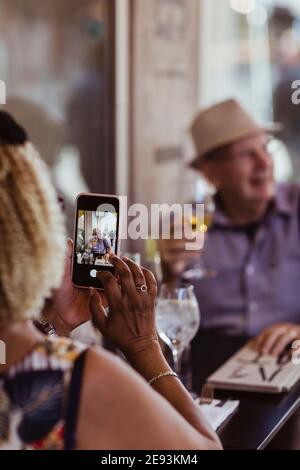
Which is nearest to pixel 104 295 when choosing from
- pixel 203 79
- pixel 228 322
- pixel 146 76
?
pixel 228 322

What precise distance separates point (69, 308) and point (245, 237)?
1.60 meters

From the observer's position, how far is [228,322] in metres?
2.96

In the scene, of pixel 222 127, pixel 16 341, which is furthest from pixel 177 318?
pixel 222 127

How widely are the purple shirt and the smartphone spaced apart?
4.64ft

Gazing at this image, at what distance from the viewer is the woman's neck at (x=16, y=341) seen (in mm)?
1104

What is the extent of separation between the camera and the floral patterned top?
1073 millimetres

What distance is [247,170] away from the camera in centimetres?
305

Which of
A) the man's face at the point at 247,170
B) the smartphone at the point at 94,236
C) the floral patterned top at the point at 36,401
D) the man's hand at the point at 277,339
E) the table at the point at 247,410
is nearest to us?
the floral patterned top at the point at 36,401

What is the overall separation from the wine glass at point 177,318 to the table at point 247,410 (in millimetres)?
126

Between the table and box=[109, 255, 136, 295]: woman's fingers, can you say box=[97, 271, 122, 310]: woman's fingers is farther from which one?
the table

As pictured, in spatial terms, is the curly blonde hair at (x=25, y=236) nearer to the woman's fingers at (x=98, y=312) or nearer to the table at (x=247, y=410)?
the woman's fingers at (x=98, y=312)

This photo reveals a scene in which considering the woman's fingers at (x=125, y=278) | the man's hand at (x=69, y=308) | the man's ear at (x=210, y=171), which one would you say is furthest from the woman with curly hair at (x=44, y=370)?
the man's ear at (x=210, y=171)

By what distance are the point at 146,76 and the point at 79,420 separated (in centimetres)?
275
